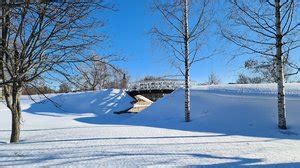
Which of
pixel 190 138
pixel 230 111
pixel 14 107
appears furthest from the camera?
pixel 230 111

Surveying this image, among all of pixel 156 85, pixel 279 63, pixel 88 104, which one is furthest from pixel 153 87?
pixel 279 63

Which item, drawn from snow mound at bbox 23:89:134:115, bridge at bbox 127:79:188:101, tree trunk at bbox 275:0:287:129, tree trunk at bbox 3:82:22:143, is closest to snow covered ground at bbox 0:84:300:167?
tree trunk at bbox 3:82:22:143

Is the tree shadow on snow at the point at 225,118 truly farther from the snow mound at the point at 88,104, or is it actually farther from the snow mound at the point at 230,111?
the snow mound at the point at 88,104

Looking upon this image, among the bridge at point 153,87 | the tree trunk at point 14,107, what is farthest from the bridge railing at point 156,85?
the tree trunk at point 14,107

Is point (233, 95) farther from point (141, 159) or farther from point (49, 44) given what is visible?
point (141, 159)

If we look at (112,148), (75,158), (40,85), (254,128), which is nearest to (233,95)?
(254,128)

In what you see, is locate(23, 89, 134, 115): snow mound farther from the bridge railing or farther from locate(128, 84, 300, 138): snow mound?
locate(128, 84, 300, 138): snow mound

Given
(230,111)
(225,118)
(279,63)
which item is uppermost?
(279,63)

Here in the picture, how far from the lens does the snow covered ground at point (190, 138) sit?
6.70 m

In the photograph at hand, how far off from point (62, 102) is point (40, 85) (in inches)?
1067

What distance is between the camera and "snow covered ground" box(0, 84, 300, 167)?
6703 millimetres

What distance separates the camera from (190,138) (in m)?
10.2

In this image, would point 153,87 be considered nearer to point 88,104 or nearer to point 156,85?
point 156,85

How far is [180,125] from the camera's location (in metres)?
15.9
